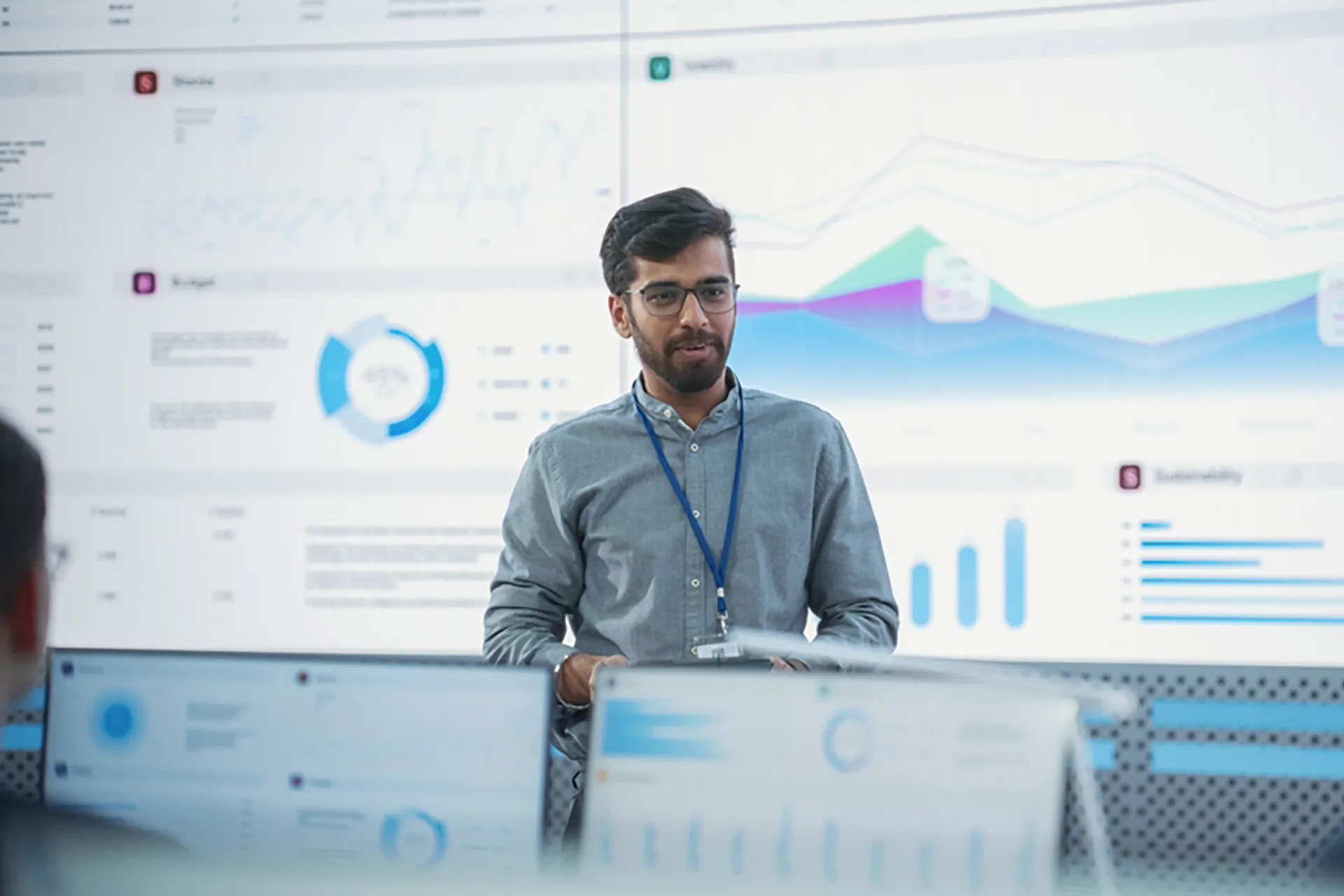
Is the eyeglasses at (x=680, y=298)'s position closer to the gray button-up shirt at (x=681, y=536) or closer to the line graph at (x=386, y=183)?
the gray button-up shirt at (x=681, y=536)

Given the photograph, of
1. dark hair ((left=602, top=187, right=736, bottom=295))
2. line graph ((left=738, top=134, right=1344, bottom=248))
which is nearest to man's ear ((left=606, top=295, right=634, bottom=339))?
dark hair ((left=602, top=187, right=736, bottom=295))

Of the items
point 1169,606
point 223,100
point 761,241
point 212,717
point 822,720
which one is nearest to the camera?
point 822,720

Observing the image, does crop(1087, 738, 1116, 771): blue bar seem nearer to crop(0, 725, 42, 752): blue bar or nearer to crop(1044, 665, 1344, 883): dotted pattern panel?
crop(1044, 665, 1344, 883): dotted pattern panel

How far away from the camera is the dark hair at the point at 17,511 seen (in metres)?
0.73

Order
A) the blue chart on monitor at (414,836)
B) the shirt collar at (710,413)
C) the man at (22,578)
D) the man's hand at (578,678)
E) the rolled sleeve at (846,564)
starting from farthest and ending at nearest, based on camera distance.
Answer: the shirt collar at (710,413) → the rolled sleeve at (846,564) → the man's hand at (578,678) → the blue chart on monitor at (414,836) → the man at (22,578)

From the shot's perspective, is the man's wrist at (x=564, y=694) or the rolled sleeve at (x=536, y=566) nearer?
the man's wrist at (x=564, y=694)

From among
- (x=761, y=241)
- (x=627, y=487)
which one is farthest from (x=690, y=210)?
(x=761, y=241)

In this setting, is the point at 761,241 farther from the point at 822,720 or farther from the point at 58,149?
the point at 822,720

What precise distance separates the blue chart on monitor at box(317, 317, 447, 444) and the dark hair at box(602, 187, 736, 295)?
939 millimetres

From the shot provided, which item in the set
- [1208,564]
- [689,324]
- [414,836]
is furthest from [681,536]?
[1208,564]

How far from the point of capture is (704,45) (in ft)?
9.45

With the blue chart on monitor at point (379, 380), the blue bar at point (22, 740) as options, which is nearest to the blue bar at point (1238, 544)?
the blue chart on monitor at point (379, 380)

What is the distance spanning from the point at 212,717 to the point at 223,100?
7.03 feet

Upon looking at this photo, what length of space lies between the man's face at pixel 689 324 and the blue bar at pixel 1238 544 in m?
1.14
